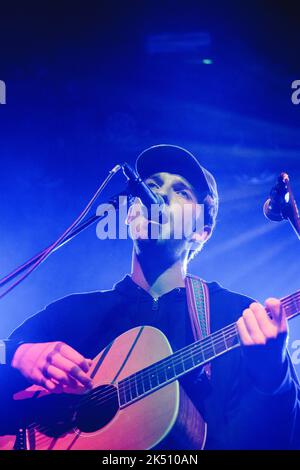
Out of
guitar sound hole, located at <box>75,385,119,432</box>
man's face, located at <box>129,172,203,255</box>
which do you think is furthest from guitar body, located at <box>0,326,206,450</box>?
man's face, located at <box>129,172,203,255</box>

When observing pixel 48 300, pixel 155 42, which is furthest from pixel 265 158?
pixel 48 300

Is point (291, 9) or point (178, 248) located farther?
point (291, 9)

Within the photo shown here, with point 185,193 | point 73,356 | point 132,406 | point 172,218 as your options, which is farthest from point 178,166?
point 132,406

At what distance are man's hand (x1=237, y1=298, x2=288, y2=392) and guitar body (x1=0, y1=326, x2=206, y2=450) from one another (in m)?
0.31

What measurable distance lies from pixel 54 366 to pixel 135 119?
1.23 m

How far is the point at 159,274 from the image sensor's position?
2119mm

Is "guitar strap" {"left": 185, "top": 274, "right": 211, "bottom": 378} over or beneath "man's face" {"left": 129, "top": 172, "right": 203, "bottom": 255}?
beneath

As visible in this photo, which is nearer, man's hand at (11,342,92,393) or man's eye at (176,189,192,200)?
man's hand at (11,342,92,393)

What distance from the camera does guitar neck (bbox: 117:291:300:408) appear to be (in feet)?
6.27

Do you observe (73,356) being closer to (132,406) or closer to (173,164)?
(132,406)

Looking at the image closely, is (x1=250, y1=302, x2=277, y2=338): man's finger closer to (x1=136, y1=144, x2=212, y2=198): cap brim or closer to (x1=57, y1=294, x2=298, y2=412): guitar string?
(x1=57, y1=294, x2=298, y2=412): guitar string

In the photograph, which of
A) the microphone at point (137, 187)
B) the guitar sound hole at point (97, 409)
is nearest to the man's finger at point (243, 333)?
the guitar sound hole at point (97, 409)

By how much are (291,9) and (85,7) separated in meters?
1.10

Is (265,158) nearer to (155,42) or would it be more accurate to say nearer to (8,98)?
(155,42)
